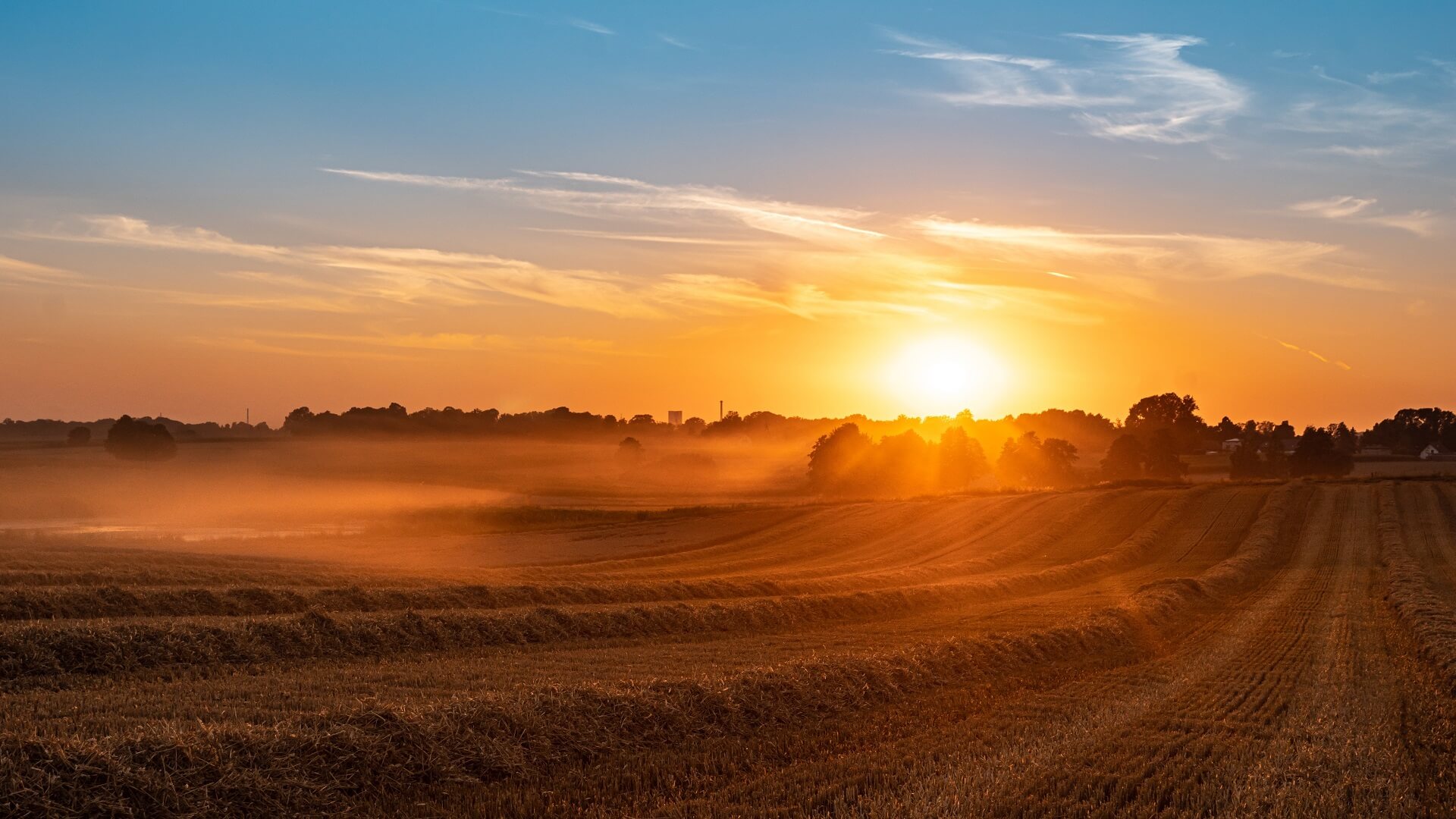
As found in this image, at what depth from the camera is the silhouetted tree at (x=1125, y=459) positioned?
322 feet

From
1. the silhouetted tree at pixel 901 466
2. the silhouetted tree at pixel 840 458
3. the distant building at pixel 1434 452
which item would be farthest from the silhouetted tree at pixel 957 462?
the distant building at pixel 1434 452

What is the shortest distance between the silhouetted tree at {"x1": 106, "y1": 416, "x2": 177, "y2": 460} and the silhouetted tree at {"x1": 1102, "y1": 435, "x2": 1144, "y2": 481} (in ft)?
273

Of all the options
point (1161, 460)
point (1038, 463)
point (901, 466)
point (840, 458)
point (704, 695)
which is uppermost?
point (1161, 460)

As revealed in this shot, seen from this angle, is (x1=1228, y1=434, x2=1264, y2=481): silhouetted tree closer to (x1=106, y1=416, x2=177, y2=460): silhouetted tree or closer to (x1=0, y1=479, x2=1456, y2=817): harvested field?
(x1=0, y1=479, x2=1456, y2=817): harvested field

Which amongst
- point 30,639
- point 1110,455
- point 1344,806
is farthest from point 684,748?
point 1110,455

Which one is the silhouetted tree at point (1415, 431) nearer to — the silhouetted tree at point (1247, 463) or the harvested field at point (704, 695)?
the silhouetted tree at point (1247, 463)

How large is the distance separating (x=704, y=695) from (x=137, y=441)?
293ft

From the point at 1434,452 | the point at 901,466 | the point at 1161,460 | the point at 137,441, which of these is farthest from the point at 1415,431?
the point at 137,441

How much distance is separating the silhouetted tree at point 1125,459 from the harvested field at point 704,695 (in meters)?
67.9

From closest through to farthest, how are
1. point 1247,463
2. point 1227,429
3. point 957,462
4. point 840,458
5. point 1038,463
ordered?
point 840,458 < point 1247,463 < point 957,462 < point 1038,463 < point 1227,429

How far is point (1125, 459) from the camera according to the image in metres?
98.5

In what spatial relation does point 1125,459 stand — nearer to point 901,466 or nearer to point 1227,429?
point 901,466

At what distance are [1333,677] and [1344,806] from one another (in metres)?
7.76

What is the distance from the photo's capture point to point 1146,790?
925 cm
